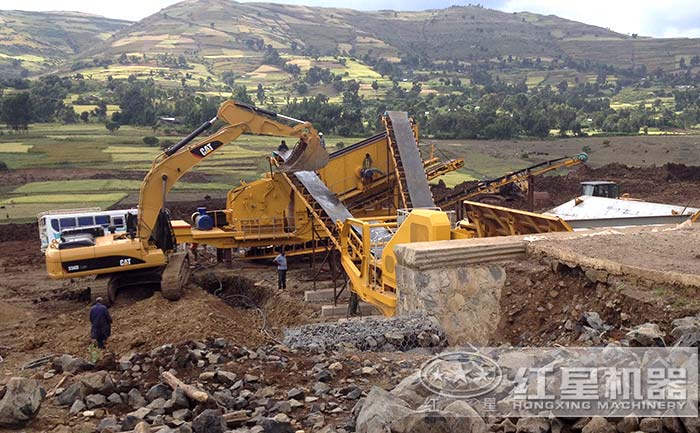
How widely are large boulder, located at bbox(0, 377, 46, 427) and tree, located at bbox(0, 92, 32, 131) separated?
5393 cm

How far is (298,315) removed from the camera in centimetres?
1478

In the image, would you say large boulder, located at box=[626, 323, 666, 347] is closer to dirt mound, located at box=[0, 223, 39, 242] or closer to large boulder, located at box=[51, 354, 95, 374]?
large boulder, located at box=[51, 354, 95, 374]

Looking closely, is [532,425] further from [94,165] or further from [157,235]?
[94,165]

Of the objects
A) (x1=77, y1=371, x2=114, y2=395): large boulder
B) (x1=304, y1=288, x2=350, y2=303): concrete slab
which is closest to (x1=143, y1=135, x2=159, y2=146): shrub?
(x1=304, y1=288, x2=350, y2=303): concrete slab

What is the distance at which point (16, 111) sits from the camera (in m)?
54.5

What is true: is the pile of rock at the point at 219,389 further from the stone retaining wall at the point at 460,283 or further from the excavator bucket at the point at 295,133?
the excavator bucket at the point at 295,133

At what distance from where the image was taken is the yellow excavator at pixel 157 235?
15.1m

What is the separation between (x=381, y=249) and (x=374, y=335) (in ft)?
15.4

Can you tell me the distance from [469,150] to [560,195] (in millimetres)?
15975

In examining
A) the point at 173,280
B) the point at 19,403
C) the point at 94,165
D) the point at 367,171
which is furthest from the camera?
the point at 94,165

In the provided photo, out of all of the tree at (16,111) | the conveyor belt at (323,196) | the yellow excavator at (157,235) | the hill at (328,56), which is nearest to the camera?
the yellow excavator at (157,235)

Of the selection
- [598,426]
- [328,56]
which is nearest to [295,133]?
[598,426]

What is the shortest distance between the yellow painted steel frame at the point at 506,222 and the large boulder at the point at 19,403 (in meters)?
7.03
